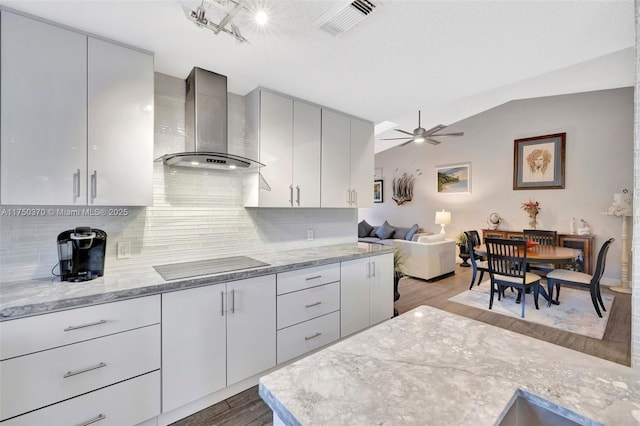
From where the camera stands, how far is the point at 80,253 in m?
1.67

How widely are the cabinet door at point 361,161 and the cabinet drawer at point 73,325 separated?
2.23 m

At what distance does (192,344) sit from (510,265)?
380 centimetres

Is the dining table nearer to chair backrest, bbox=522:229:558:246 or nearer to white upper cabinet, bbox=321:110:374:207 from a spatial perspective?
chair backrest, bbox=522:229:558:246

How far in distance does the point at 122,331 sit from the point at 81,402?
14.3 inches

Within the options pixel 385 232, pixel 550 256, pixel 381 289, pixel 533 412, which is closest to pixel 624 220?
pixel 550 256

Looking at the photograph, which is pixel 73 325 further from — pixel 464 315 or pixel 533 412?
pixel 464 315

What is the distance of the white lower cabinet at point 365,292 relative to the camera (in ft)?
8.46

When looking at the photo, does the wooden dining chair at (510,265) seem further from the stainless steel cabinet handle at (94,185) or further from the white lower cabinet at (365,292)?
the stainless steel cabinet handle at (94,185)

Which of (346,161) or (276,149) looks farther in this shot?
(346,161)

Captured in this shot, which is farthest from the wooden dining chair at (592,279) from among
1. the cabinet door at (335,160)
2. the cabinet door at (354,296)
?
the cabinet door at (335,160)

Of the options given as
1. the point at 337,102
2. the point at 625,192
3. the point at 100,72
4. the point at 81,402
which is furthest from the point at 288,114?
the point at 625,192

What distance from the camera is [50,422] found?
1356 millimetres

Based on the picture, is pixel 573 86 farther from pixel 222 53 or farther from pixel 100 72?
pixel 100 72

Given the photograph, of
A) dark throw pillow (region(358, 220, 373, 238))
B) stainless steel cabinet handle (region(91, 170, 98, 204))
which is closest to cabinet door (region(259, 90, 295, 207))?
stainless steel cabinet handle (region(91, 170, 98, 204))
